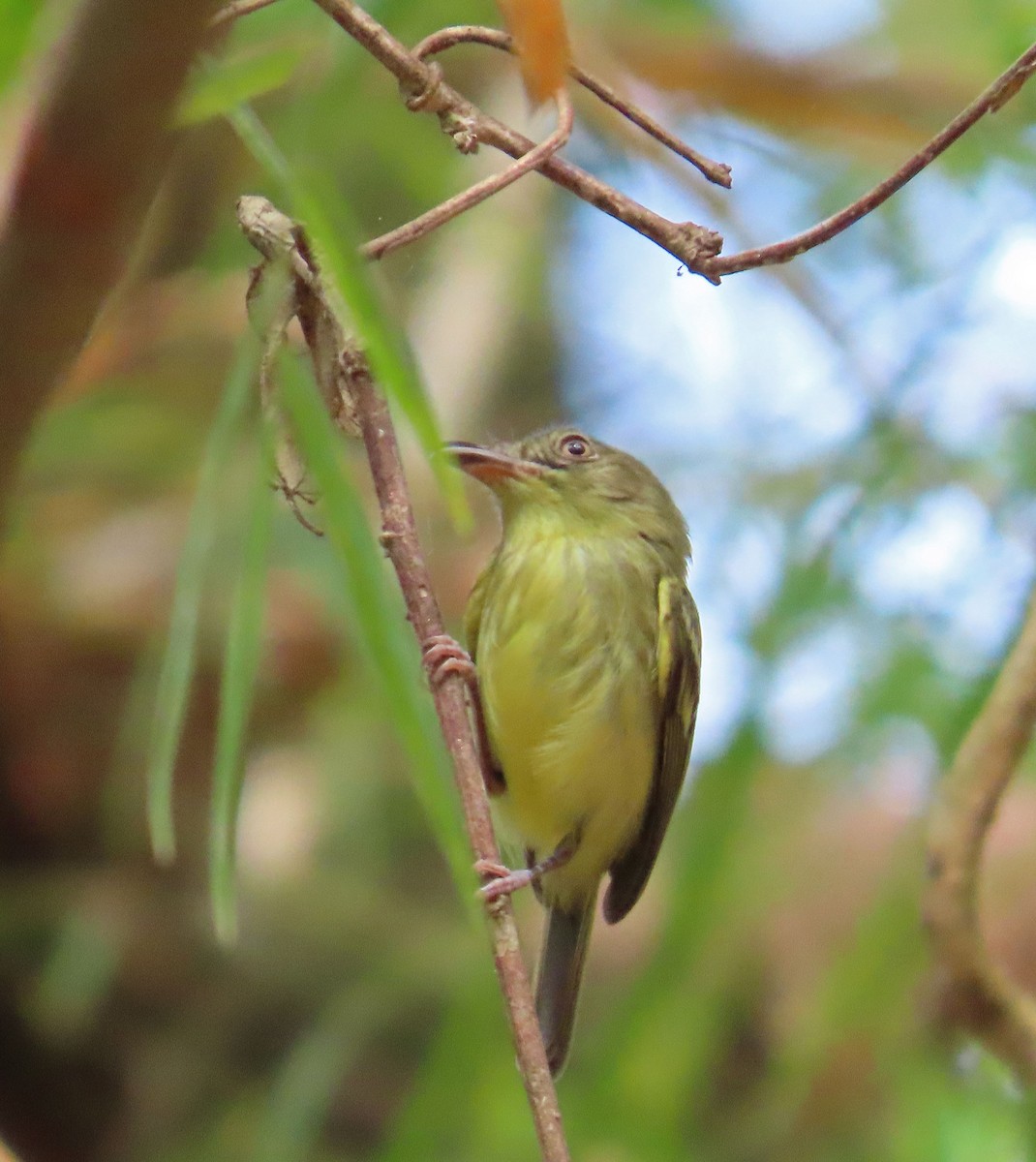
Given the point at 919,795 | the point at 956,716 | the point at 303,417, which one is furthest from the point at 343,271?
the point at 919,795

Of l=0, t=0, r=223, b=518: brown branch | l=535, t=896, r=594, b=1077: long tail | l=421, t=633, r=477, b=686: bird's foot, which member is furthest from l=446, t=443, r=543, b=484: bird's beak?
l=0, t=0, r=223, b=518: brown branch

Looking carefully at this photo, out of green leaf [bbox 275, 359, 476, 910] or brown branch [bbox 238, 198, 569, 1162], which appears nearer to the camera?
green leaf [bbox 275, 359, 476, 910]

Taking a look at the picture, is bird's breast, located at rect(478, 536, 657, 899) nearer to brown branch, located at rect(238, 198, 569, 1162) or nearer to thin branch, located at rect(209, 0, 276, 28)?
brown branch, located at rect(238, 198, 569, 1162)

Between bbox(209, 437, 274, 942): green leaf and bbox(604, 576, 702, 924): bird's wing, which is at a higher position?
bbox(209, 437, 274, 942): green leaf

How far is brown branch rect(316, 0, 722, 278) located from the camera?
136 cm

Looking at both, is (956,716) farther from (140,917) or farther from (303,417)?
(140,917)

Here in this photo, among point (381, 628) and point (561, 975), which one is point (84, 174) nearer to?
point (381, 628)

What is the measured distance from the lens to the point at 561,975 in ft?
10.7

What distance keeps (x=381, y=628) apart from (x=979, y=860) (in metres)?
1.77

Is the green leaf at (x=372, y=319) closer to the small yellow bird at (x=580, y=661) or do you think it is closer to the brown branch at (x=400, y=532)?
the brown branch at (x=400, y=532)

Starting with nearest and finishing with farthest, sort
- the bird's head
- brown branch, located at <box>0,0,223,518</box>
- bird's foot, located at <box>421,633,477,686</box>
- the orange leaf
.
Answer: brown branch, located at <box>0,0,223,518</box>, the orange leaf, bird's foot, located at <box>421,633,477,686</box>, the bird's head

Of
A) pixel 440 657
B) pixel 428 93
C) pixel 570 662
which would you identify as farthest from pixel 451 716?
pixel 570 662

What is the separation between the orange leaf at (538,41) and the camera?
1171 millimetres

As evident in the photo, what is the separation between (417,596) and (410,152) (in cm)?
258
